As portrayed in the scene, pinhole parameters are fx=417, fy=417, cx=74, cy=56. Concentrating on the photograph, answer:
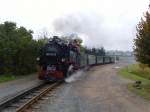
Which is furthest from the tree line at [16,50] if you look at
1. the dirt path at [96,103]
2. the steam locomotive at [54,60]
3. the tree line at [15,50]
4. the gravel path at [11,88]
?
the dirt path at [96,103]

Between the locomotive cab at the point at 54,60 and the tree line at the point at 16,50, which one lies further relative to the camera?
the tree line at the point at 16,50

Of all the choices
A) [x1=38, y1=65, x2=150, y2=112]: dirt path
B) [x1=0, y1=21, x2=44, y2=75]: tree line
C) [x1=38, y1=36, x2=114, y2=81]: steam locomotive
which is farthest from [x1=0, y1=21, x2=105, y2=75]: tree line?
[x1=38, y1=65, x2=150, y2=112]: dirt path

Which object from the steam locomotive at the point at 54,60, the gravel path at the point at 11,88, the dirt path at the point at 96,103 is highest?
the steam locomotive at the point at 54,60

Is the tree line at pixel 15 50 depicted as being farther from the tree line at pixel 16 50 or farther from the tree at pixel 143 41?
the tree at pixel 143 41

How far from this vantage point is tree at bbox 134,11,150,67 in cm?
2525

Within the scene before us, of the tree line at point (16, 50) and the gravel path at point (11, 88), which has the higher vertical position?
the tree line at point (16, 50)

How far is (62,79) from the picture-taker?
31.9m

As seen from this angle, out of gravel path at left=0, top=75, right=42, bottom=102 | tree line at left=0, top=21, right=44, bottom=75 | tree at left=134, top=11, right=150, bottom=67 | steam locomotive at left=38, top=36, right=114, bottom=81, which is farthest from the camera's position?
tree line at left=0, top=21, right=44, bottom=75

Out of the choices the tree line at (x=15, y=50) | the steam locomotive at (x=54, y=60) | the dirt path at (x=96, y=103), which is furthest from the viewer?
the tree line at (x=15, y=50)

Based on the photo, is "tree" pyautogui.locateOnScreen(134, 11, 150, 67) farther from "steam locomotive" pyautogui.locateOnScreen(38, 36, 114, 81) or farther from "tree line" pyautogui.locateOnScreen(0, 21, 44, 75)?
"tree line" pyautogui.locateOnScreen(0, 21, 44, 75)

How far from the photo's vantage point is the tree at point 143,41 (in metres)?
25.2

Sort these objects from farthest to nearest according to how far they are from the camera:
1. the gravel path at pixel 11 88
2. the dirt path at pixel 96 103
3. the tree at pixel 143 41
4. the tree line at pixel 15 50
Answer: the tree line at pixel 15 50
the tree at pixel 143 41
the gravel path at pixel 11 88
the dirt path at pixel 96 103

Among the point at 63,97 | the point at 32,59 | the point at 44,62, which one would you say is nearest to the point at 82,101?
the point at 63,97

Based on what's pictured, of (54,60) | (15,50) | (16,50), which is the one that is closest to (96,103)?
(54,60)
